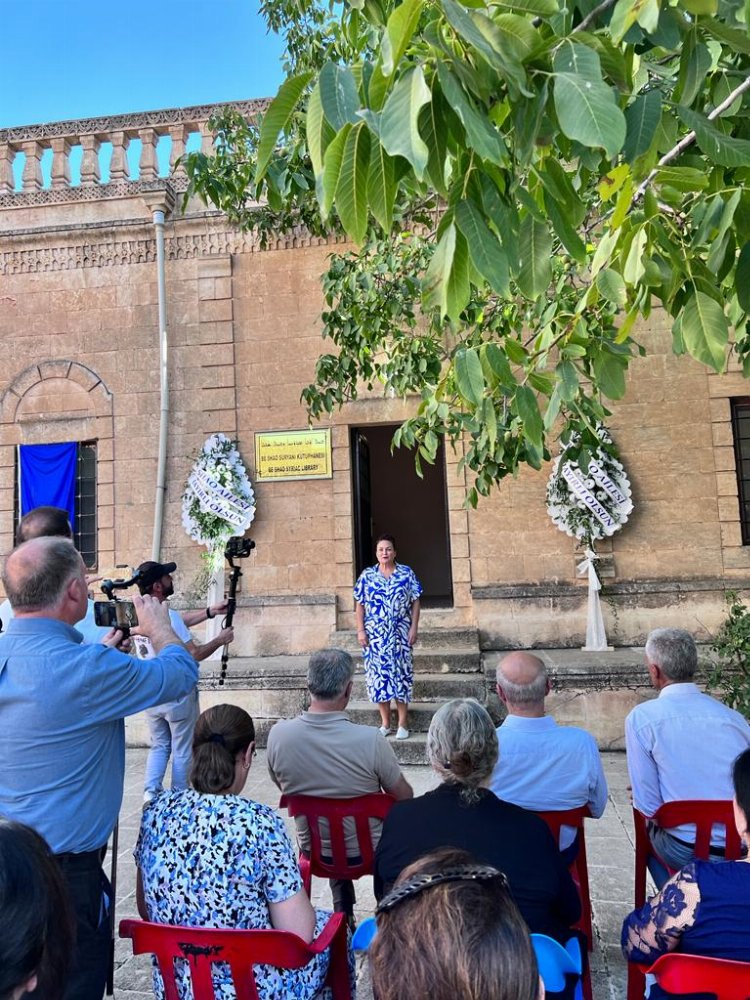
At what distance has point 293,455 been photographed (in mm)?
8125

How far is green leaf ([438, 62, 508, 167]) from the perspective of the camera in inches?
43.2

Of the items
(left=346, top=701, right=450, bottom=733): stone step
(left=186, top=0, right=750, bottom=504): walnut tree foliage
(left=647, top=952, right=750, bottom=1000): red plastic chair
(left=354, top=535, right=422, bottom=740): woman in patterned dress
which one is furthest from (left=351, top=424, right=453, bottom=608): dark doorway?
(left=647, top=952, right=750, bottom=1000): red plastic chair

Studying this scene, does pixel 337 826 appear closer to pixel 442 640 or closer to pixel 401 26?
pixel 401 26

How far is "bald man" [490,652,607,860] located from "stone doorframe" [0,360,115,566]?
22.5ft

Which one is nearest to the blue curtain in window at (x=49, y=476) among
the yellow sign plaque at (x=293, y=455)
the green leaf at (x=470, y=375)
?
the yellow sign plaque at (x=293, y=455)

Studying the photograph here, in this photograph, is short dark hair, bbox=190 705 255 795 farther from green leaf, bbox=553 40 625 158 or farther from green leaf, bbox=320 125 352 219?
green leaf, bbox=553 40 625 158

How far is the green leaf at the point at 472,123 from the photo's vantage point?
43.2 inches

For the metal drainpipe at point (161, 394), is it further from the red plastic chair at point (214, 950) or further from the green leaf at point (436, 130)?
the green leaf at point (436, 130)

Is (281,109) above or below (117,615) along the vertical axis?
above

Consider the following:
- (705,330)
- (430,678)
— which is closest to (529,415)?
(705,330)

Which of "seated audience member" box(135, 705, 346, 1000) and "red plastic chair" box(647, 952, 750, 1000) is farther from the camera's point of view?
"seated audience member" box(135, 705, 346, 1000)

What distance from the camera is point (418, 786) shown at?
Result: 531 centimetres

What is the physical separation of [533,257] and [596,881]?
3.46 meters

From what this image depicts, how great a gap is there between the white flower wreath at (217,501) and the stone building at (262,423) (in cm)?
21
